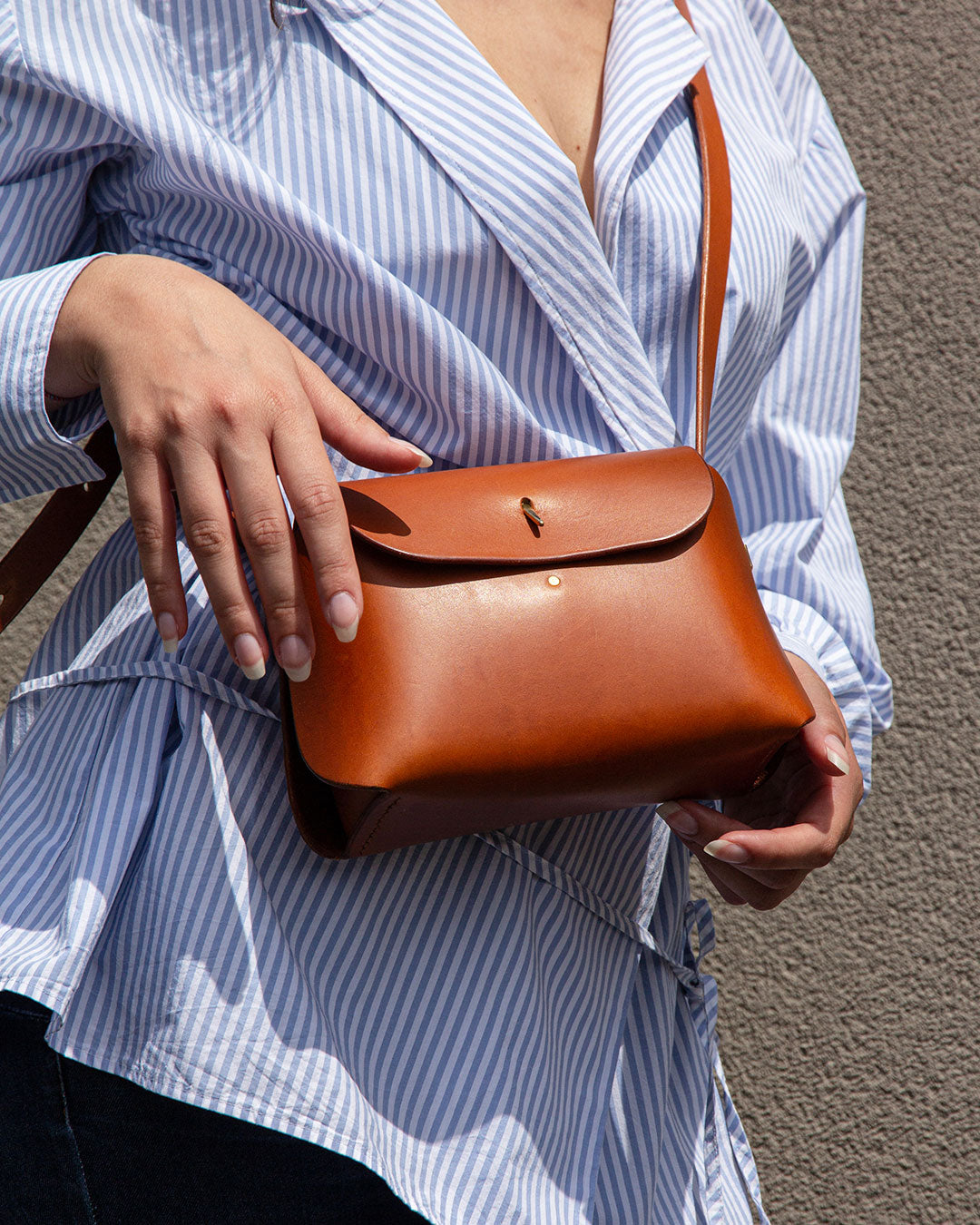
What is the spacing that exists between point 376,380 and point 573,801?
0.27 meters

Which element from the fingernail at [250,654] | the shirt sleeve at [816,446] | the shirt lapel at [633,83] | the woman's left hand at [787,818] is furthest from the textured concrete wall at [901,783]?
the fingernail at [250,654]

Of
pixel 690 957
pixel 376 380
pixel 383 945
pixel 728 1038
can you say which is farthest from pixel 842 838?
pixel 728 1038

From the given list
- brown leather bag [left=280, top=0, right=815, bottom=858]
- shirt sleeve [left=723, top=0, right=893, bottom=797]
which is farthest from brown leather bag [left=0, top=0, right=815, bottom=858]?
shirt sleeve [left=723, top=0, right=893, bottom=797]

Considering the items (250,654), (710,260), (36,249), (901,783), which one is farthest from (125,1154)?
(901,783)

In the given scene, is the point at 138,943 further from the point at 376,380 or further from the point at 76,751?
the point at 376,380

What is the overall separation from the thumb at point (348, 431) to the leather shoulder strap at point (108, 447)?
186 mm

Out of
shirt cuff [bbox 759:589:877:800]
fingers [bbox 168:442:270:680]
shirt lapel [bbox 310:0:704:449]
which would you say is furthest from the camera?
shirt cuff [bbox 759:589:877:800]

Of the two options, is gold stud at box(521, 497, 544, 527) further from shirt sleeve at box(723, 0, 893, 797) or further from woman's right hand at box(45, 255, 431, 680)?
shirt sleeve at box(723, 0, 893, 797)

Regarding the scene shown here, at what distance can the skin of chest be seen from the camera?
624mm

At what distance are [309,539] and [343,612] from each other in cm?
4

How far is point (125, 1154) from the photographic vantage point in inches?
20.5

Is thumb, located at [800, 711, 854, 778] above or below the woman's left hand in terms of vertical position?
above

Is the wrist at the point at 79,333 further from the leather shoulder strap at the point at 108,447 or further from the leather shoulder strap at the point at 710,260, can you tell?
the leather shoulder strap at the point at 710,260

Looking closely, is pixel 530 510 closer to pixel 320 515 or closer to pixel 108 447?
pixel 320 515
